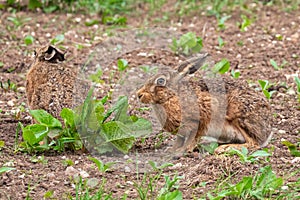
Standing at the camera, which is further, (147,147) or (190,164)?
(147,147)

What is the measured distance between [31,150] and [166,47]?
345 centimetres

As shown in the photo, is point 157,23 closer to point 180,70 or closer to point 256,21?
point 256,21

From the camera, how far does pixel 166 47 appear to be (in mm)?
8484

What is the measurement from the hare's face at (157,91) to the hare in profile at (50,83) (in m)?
0.65

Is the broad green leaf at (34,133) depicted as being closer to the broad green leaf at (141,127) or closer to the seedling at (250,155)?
the broad green leaf at (141,127)

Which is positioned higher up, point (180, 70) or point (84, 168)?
point (180, 70)

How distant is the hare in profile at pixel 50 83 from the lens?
5680 mm

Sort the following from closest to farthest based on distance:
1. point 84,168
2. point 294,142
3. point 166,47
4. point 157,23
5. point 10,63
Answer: point 84,168, point 294,142, point 10,63, point 166,47, point 157,23

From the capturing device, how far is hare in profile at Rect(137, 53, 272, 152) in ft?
18.8

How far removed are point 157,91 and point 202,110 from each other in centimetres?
44

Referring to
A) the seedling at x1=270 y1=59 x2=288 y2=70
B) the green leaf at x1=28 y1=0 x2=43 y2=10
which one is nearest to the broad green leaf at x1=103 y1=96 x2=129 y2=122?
the seedling at x1=270 y1=59 x2=288 y2=70

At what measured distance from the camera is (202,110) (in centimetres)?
579

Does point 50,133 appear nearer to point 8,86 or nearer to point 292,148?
point 8,86

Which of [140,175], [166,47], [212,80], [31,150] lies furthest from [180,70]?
[166,47]
